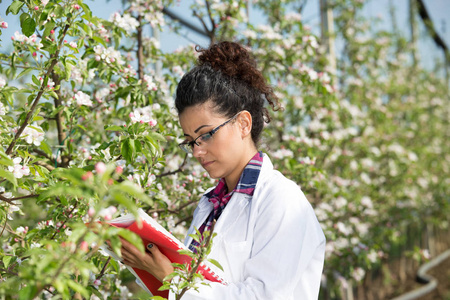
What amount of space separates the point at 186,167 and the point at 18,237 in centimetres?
88

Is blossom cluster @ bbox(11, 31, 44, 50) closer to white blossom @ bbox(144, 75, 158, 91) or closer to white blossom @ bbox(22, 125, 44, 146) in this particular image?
white blossom @ bbox(22, 125, 44, 146)

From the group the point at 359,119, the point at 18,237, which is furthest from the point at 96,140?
the point at 359,119

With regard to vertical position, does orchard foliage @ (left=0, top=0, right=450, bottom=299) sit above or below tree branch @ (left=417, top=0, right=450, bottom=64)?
below

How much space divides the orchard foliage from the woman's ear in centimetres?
30

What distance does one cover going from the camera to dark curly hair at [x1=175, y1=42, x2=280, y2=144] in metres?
1.51

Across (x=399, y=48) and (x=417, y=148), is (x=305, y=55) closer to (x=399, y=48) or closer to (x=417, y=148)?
(x=417, y=148)

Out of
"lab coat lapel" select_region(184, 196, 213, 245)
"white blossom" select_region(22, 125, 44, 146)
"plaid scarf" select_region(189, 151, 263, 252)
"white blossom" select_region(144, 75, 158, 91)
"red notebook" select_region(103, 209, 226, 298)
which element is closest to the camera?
"red notebook" select_region(103, 209, 226, 298)

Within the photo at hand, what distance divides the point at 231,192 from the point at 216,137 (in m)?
0.21

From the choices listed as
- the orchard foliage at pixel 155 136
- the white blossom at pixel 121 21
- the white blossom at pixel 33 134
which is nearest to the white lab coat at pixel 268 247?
the orchard foliage at pixel 155 136

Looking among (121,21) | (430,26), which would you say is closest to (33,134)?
(121,21)

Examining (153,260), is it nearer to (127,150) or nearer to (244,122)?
(127,150)

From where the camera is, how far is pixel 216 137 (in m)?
1.49

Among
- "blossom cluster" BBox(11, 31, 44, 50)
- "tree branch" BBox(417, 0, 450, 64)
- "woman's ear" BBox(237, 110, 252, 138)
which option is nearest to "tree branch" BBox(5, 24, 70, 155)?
"blossom cluster" BBox(11, 31, 44, 50)

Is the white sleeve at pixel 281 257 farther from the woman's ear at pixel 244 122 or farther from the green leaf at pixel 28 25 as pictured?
the green leaf at pixel 28 25
